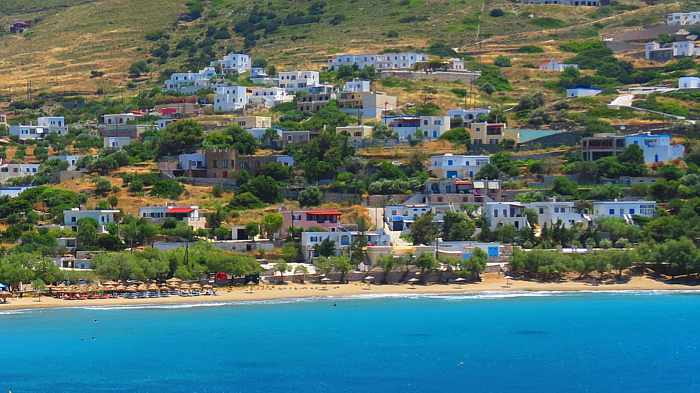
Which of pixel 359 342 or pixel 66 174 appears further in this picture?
pixel 66 174

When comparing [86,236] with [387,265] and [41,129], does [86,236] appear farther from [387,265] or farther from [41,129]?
[41,129]

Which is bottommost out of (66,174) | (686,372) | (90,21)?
(686,372)

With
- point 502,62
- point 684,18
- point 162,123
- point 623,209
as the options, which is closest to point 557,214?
point 623,209

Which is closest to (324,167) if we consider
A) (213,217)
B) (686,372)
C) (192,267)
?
(213,217)

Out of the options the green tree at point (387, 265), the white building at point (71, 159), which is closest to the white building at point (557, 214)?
the green tree at point (387, 265)

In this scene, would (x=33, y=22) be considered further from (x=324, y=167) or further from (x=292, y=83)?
(x=324, y=167)

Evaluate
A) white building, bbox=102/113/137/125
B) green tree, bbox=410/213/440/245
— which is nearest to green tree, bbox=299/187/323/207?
green tree, bbox=410/213/440/245
